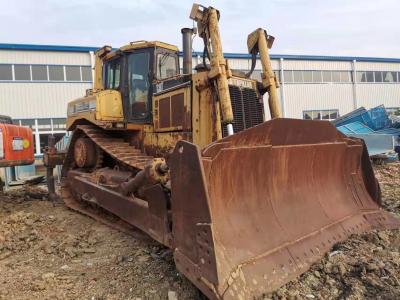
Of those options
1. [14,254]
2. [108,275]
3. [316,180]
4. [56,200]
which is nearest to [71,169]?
[56,200]

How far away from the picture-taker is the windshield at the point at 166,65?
258 inches

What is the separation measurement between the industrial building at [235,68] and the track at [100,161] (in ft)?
43.2

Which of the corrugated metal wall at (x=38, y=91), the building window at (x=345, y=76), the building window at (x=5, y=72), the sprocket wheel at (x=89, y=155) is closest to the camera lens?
the sprocket wheel at (x=89, y=155)

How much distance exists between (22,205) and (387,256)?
6.24 m

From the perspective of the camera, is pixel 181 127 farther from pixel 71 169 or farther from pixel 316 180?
pixel 71 169

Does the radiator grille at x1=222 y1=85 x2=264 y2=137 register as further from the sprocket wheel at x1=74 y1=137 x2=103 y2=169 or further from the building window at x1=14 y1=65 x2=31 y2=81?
the building window at x1=14 y1=65 x2=31 y2=81

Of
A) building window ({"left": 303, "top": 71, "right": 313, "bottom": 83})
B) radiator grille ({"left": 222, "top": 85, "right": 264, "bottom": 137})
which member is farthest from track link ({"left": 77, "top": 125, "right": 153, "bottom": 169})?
building window ({"left": 303, "top": 71, "right": 313, "bottom": 83})

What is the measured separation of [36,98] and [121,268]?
60.3 ft

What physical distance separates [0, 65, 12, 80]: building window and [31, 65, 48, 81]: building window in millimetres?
1052

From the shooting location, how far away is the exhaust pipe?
20.3ft

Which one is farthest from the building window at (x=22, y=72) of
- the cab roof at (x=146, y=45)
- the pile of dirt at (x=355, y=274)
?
the pile of dirt at (x=355, y=274)

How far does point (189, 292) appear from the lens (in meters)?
3.53

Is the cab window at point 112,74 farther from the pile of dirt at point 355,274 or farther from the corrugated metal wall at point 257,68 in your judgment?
the corrugated metal wall at point 257,68

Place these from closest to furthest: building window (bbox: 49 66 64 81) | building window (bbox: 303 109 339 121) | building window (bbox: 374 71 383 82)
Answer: building window (bbox: 49 66 64 81), building window (bbox: 303 109 339 121), building window (bbox: 374 71 383 82)
